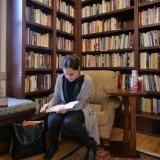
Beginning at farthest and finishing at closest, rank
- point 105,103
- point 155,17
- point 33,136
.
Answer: point 155,17, point 105,103, point 33,136

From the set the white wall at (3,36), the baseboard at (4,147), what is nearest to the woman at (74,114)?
the baseboard at (4,147)

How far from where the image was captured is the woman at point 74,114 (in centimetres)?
180

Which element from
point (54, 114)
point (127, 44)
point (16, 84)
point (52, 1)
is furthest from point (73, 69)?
point (52, 1)

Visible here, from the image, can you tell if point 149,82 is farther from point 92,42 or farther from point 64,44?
point 64,44

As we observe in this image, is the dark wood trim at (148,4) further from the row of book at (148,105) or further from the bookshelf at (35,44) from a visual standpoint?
the row of book at (148,105)

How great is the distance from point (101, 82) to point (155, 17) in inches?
44.5

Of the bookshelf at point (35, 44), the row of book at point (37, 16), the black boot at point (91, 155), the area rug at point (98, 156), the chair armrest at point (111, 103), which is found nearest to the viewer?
the black boot at point (91, 155)

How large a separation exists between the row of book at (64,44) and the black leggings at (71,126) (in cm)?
139

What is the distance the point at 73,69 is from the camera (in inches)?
75.6

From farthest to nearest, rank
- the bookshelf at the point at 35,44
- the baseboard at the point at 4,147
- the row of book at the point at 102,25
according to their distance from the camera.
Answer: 1. the row of book at the point at 102,25
2. the bookshelf at the point at 35,44
3. the baseboard at the point at 4,147

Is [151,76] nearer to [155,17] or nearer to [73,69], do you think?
[155,17]

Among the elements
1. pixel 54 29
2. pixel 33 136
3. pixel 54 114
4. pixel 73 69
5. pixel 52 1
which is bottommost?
pixel 33 136

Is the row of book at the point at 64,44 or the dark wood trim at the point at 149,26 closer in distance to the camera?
the dark wood trim at the point at 149,26

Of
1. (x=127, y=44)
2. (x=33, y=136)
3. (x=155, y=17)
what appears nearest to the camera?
(x=33, y=136)
